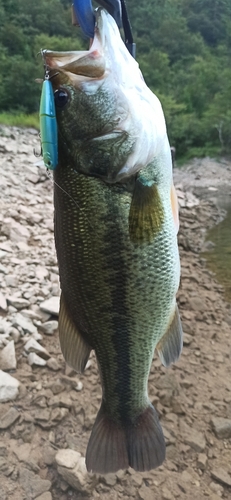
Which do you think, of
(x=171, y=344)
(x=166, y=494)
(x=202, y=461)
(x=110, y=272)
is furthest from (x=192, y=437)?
(x=110, y=272)

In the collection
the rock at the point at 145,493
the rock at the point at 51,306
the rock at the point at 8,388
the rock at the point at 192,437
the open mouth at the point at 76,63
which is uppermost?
the open mouth at the point at 76,63

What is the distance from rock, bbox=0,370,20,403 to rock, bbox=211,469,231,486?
62.2 inches

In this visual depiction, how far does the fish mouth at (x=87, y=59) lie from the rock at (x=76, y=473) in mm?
2429

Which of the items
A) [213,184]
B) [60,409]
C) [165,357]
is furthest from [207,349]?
[213,184]

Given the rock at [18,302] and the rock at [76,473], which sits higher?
the rock at [76,473]

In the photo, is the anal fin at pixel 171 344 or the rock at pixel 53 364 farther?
the rock at pixel 53 364

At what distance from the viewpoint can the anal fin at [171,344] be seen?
69.3 inches

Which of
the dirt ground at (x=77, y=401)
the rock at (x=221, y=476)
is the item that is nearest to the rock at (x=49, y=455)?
the dirt ground at (x=77, y=401)

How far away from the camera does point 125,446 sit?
1.77 metres

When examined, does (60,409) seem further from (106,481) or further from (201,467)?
(201,467)

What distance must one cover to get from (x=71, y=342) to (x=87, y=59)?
3.13 feet

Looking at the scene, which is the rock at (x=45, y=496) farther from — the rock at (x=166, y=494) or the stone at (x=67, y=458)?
the rock at (x=166, y=494)

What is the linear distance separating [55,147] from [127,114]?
29 centimetres

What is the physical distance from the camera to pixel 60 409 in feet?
11.6
